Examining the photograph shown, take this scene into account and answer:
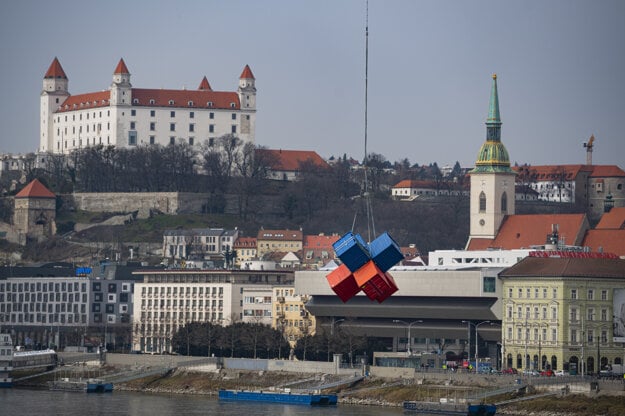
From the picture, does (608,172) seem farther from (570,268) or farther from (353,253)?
(353,253)

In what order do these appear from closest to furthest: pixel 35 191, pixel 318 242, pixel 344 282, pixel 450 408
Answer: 1. pixel 344 282
2. pixel 450 408
3. pixel 318 242
4. pixel 35 191

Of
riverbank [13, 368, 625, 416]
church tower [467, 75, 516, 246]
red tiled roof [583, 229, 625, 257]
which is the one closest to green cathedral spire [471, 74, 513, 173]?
church tower [467, 75, 516, 246]

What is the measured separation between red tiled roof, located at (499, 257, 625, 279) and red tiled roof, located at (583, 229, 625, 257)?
1787 centimetres

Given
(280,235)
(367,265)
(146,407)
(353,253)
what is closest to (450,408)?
Answer: (146,407)

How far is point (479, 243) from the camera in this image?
465 feet

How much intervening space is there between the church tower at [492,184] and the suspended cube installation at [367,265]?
7750cm

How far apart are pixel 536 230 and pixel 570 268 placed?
30.2m

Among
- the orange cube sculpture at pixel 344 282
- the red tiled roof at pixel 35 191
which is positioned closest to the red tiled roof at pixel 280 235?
the red tiled roof at pixel 35 191

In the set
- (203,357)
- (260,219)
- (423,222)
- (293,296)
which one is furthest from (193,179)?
(203,357)

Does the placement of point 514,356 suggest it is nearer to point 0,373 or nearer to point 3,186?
point 0,373

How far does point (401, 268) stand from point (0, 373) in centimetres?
2370

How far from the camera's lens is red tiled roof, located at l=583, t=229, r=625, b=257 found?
132 metres

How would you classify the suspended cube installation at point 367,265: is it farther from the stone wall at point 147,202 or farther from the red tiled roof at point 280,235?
the stone wall at point 147,202

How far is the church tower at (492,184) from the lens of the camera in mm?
144500
